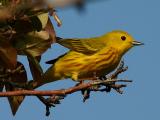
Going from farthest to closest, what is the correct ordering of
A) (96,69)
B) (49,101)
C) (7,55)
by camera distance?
(96,69) → (49,101) → (7,55)

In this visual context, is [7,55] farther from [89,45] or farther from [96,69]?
[89,45]

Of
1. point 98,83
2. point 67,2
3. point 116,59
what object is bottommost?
point 116,59

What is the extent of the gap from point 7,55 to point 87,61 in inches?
101

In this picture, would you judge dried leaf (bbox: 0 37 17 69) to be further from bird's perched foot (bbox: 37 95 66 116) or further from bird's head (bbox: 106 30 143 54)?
bird's head (bbox: 106 30 143 54)

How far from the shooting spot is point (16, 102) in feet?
9.18

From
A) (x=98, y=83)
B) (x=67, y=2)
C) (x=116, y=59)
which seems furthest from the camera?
(x=116, y=59)

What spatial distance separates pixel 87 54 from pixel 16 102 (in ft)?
7.21

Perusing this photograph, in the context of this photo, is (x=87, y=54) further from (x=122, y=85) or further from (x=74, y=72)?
(x=122, y=85)

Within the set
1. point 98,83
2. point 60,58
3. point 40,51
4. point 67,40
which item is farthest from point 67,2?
point 60,58

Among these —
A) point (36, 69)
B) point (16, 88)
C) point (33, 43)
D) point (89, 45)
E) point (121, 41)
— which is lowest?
point (121, 41)

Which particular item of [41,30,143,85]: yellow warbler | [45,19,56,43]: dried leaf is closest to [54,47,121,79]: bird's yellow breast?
[41,30,143,85]: yellow warbler

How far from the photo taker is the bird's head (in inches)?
218

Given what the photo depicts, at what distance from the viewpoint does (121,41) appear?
5.72 metres

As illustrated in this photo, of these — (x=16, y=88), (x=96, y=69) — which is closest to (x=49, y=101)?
(x=16, y=88)
